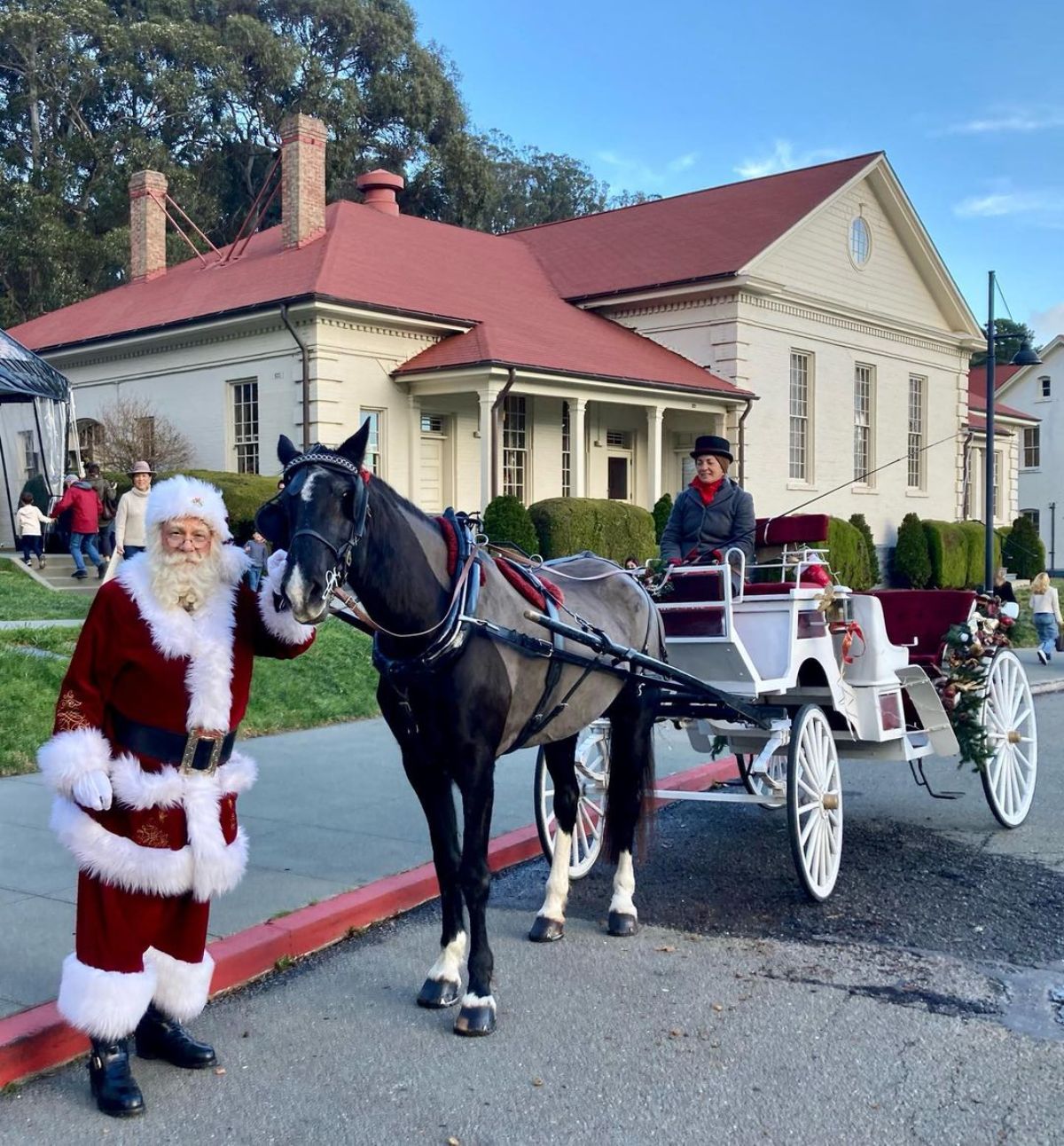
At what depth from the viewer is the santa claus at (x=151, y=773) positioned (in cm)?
398

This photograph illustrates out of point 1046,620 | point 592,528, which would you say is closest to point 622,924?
point 1046,620

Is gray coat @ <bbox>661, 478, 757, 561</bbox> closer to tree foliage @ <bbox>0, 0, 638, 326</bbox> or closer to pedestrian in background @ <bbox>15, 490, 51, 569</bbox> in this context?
pedestrian in background @ <bbox>15, 490, 51, 569</bbox>

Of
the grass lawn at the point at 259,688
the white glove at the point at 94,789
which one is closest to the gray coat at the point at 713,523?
the white glove at the point at 94,789

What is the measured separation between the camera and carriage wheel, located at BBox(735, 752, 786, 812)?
777 centimetres

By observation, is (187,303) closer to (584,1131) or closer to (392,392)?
(392,392)

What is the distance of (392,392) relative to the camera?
24250 millimetres

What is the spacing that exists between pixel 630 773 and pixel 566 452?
21.5 m

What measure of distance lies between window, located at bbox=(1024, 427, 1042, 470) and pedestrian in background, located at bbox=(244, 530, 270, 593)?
181ft

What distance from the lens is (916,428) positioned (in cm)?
3434

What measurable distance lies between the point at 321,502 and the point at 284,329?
20.6m

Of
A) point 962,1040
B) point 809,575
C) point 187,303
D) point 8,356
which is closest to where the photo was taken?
point 962,1040

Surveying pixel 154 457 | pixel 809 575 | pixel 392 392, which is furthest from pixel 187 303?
pixel 809 575

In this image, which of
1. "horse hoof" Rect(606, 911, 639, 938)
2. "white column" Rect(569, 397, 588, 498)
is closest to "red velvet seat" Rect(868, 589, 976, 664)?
"horse hoof" Rect(606, 911, 639, 938)

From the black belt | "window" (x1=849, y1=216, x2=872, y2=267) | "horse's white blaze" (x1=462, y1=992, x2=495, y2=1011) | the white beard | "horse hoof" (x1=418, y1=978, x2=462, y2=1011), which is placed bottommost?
"horse hoof" (x1=418, y1=978, x2=462, y2=1011)
